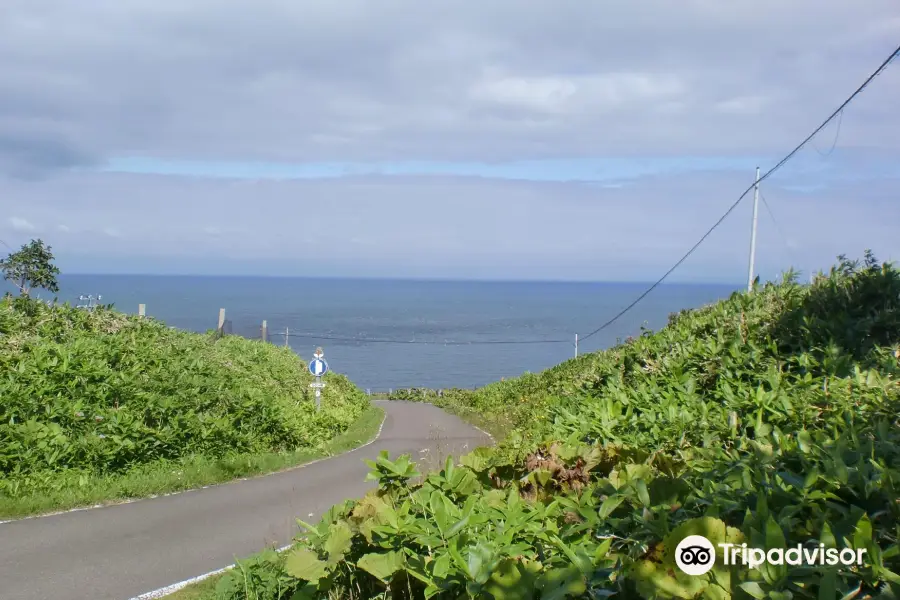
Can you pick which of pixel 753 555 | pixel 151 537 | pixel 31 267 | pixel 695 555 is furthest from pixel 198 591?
pixel 31 267

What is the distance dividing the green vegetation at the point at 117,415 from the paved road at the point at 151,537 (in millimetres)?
718

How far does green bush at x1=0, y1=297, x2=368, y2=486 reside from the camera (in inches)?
405

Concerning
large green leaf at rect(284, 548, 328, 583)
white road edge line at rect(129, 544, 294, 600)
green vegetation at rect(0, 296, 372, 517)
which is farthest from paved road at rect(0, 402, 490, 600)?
large green leaf at rect(284, 548, 328, 583)

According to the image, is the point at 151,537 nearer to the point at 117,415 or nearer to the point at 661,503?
the point at 117,415

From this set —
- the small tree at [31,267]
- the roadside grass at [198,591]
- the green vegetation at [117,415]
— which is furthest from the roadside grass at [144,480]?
the small tree at [31,267]

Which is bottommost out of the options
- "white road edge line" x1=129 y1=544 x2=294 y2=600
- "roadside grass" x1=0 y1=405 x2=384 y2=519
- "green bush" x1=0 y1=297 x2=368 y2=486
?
"roadside grass" x1=0 y1=405 x2=384 y2=519

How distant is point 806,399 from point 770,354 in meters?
1.79

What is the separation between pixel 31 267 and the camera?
2322 cm

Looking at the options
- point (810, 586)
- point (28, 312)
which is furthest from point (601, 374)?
point (28, 312)

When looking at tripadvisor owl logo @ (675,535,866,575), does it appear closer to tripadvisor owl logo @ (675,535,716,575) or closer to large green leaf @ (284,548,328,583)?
tripadvisor owl logo @ (675,535,716,575)

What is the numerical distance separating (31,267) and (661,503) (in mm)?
24857

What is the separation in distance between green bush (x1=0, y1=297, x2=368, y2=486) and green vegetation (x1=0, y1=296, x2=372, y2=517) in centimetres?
2

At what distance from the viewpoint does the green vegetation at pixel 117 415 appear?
9.94m

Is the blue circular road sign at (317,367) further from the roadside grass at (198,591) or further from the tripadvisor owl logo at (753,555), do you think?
the tripadvisor owl logo at (753,555)
